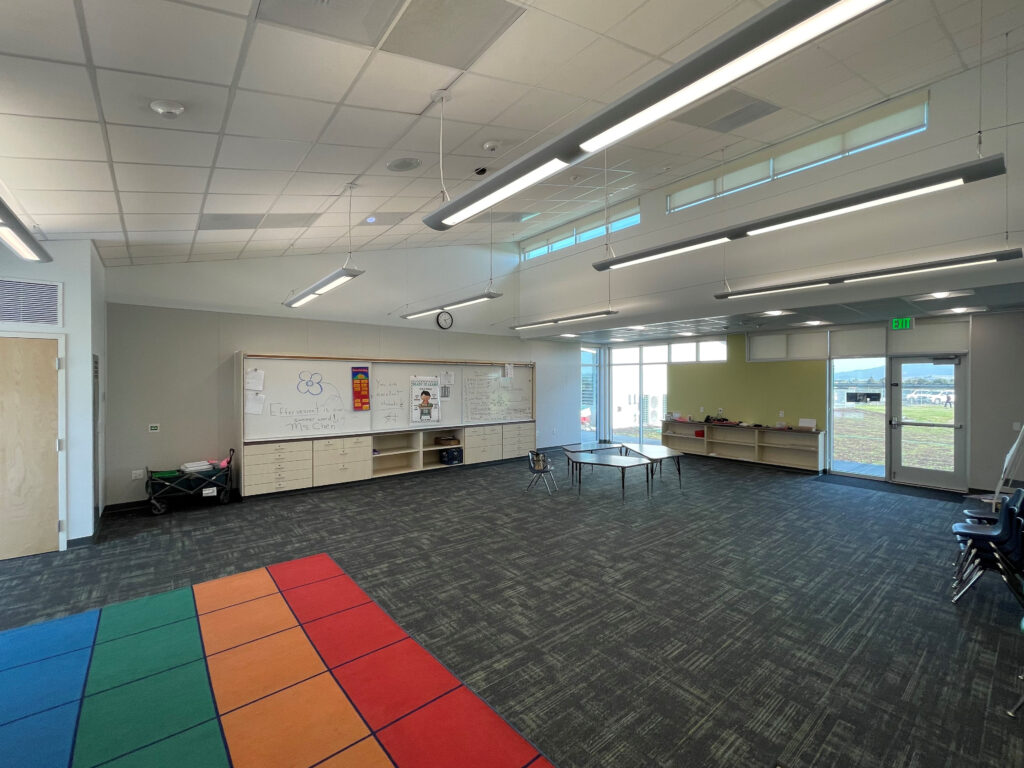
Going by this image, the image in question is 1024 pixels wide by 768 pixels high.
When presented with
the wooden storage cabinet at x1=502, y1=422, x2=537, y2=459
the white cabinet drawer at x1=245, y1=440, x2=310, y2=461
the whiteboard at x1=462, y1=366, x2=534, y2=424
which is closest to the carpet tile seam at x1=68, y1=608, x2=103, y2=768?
the white cabinet drawer at x1=245, y1=440, x2=310, y2=461

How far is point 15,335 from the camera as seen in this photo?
4648 millimetres

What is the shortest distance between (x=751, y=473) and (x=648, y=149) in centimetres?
667

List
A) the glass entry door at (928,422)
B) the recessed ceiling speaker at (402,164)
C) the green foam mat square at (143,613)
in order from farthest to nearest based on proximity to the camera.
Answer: the glass entry door at (928,422)
the recessed ceiling speaker at (402,164)
the green foam mat square at (143,613)

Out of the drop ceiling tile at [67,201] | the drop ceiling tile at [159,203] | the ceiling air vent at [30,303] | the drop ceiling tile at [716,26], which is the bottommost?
the ceiling air vent at [30,303]

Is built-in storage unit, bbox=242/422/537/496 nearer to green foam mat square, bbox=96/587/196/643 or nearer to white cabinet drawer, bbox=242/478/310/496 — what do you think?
white cabinet drawer, bbox=242/478/310/496

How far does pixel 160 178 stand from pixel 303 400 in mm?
4461

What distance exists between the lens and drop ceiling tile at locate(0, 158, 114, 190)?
2.98m

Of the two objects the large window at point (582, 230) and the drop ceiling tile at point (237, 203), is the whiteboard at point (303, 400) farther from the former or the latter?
the large window at point (582, 230)

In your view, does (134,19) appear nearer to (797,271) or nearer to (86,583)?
(86,583)

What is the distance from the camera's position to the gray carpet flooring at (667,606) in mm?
2400

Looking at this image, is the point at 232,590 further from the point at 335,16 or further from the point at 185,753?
the point at 335,16

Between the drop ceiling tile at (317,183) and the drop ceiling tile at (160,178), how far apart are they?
2.25 feet

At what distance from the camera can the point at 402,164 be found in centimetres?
397

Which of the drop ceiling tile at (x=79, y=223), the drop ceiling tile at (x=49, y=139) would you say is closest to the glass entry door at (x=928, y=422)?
the drop ceiling tile at (x=49, y=139)
